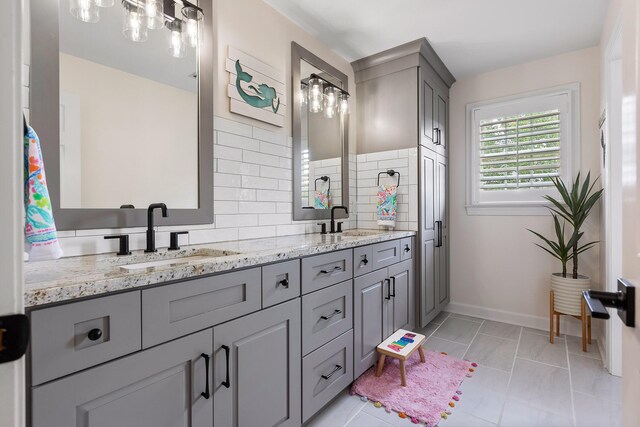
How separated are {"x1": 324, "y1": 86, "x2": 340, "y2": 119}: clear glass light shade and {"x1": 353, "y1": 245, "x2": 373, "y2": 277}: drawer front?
1250 mm

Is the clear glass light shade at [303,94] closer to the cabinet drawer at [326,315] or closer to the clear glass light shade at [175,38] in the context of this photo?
the clear glass light shade at [175,38]

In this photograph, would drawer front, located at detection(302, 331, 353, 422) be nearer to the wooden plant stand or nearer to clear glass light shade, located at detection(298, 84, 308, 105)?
clear glass light shade, located at detection(298, 84, 308, 105)

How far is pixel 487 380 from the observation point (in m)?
2.11

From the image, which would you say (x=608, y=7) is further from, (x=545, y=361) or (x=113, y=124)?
(x=113, y=124)

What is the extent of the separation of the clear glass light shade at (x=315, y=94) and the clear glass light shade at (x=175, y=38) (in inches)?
43.0

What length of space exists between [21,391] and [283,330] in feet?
3.56

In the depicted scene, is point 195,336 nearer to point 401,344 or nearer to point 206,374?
point 206,374

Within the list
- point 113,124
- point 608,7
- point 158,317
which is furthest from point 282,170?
point 608,7

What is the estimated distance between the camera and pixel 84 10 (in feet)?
4.39

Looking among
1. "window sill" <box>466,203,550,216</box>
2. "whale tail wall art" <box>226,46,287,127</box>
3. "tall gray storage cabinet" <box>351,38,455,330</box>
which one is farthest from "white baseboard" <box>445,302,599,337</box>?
"whale tail wall art" <box>226,46,287,127</box>

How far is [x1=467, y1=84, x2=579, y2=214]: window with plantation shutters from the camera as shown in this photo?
288 cm

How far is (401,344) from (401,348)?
67 mm

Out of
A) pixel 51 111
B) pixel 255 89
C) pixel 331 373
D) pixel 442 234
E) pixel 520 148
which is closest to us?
pixel 51 111

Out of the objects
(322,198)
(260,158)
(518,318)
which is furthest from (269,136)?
(518,318)
